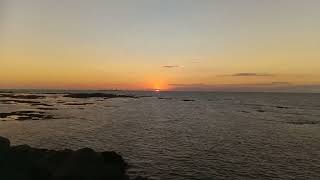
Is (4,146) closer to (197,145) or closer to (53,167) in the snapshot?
(53,167)

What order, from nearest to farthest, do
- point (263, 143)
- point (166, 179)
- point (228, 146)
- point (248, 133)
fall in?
point (166, 179) < point (228, 146) < point (263, 143) < point (248, 133)

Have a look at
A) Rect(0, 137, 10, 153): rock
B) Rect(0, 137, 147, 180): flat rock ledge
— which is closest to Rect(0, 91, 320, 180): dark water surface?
Rect(0, 137, 147, 180): flat rock ledge

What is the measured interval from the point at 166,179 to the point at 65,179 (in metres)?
6.80

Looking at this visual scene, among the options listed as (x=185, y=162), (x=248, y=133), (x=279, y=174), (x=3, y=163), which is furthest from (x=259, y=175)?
(x=248, y=133)

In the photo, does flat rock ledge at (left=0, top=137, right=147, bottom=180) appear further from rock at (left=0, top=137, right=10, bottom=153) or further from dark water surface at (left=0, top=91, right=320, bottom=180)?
dark water surface at (left=0, top=91, right=320, bottom=180)

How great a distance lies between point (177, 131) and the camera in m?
47.2

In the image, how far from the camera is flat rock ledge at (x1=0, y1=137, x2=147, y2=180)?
65.3 feet

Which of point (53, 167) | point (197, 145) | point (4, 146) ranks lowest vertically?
point (197, 145)

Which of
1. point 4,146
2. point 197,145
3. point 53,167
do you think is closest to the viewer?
point 53,167

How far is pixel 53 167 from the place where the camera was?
2184cm

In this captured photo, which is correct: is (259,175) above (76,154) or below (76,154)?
below

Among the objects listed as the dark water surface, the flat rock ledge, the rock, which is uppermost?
the rock

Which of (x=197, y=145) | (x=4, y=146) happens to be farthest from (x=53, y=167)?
(x=197, y=145)

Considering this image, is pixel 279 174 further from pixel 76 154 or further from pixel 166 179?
pixel 76 154
